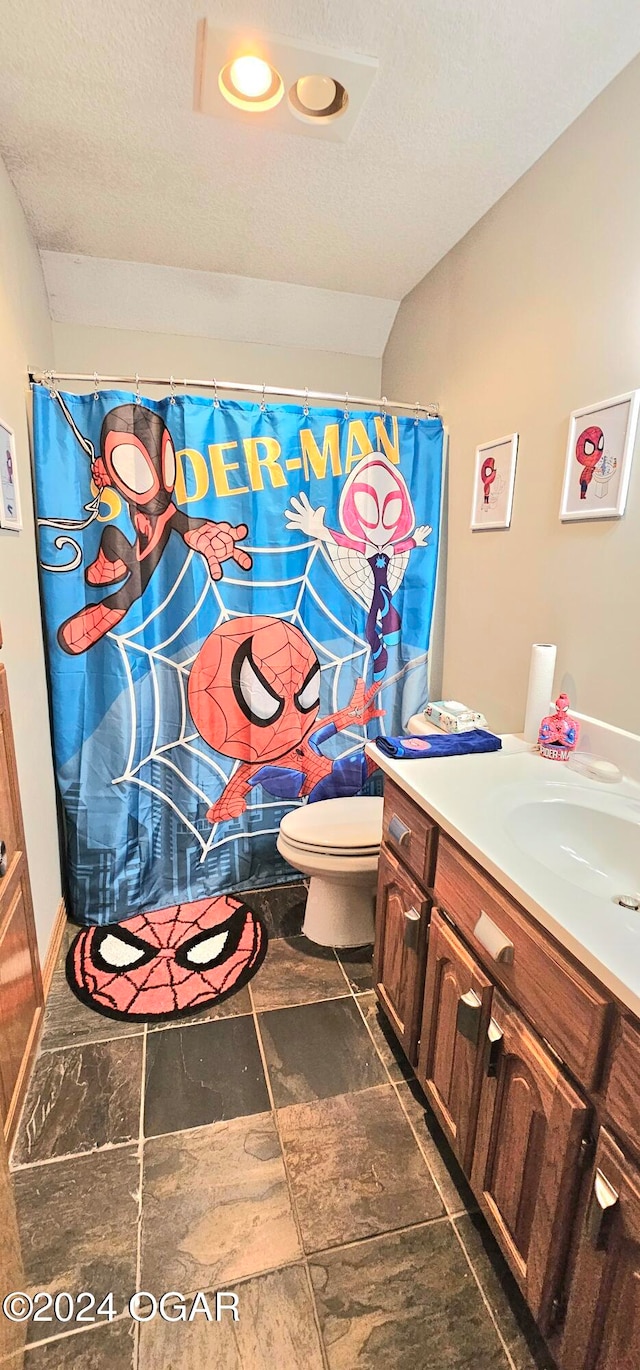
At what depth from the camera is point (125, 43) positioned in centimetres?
118

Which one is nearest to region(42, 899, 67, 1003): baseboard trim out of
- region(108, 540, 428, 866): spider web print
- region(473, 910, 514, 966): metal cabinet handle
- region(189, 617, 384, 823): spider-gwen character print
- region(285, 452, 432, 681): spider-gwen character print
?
region(108, 540, 428, 866): spider web print

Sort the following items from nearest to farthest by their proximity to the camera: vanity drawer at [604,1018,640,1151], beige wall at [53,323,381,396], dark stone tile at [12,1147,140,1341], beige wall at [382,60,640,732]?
1. vanity drawer at [604,1018,640,1151]
2. dark stone tile at [12,1147,140,1341]
3. beige wall at [382,60,640,732]
4. beige wall at [53,323,381,396]

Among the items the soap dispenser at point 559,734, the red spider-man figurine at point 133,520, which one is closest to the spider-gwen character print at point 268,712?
the red spider-man figurine at point 133,520

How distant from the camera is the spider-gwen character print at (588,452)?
1.33 meters

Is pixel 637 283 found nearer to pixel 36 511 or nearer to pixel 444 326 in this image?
pixel 444 326

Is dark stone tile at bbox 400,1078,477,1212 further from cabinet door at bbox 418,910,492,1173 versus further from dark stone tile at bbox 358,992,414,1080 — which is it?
cabinet door at bbox 418,910,492,1173

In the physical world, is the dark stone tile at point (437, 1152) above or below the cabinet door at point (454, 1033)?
below

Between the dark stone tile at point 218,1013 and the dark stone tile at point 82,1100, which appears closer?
the dark stone tile at point 82,1100

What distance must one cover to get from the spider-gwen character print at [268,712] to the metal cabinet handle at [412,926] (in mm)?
937

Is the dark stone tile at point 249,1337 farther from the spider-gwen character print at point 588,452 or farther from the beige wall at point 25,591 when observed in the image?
the spider-gwen character print at point 588,452

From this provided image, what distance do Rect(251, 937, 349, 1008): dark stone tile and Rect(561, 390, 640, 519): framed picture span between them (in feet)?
4.93

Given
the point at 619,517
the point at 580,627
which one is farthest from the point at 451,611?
the point at 619,517

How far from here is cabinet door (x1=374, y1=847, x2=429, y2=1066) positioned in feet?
4.24

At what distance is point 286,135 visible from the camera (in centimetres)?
142
